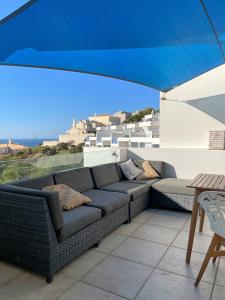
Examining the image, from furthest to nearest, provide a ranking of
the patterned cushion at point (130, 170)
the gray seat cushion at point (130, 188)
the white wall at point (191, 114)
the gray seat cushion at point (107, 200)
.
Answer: the white wall at point (191, 114)
the patterned cushion at point (130, 170)
the gray seat cushion at point (130, 188)
the gray seat cushion at point (107, 200)

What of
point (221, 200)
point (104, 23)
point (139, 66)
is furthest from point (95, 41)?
point (221, 200)

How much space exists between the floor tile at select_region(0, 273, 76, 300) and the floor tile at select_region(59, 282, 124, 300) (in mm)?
70

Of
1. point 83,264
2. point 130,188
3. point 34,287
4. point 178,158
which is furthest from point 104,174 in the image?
point 34,287

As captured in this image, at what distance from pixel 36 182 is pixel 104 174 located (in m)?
1.69

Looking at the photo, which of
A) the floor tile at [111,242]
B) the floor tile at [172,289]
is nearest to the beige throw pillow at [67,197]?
the floor tile at [111,242]

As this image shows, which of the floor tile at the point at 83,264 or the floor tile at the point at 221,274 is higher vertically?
the floor tile at the point at 83,264

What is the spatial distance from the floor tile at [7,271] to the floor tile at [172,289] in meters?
1.27

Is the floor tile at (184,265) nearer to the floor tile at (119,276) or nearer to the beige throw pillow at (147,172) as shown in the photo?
the floor tile at (119,276)

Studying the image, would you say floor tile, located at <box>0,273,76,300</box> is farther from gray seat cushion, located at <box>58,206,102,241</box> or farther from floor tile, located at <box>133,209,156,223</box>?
floor tile, located at <box>133,209,156,223</box>

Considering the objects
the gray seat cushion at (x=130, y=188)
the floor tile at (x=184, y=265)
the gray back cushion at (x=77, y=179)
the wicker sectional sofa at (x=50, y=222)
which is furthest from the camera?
the gray seat cushion at (x=130, y=188)

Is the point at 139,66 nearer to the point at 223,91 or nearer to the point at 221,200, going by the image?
the point at 223,91

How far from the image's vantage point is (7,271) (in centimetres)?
260

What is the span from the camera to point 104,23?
2828mm

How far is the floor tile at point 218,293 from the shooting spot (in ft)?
7.25
